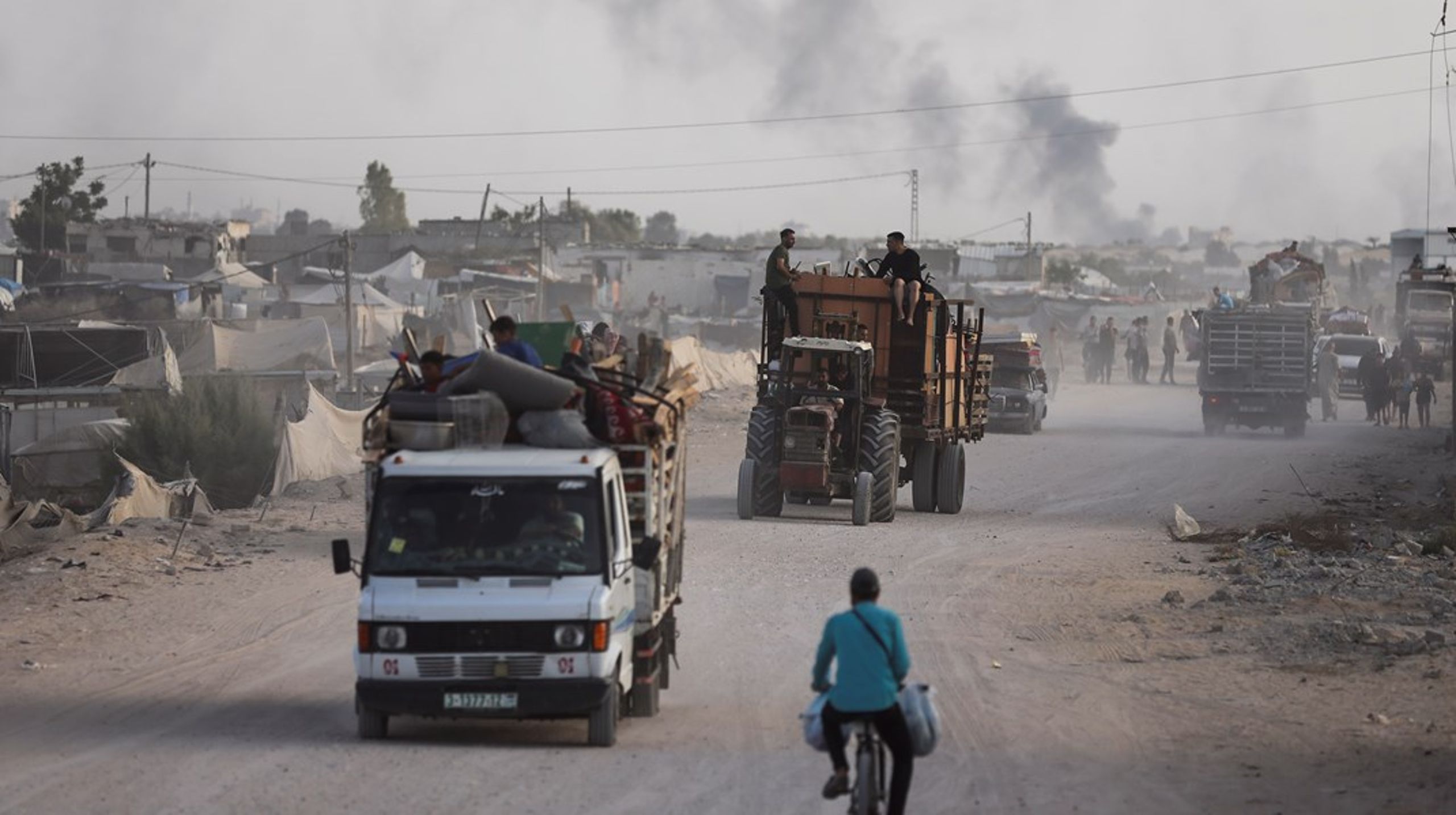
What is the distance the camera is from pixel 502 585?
11.2m

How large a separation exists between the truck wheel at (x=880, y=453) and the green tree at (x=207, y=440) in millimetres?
14283

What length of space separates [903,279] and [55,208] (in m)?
84.0

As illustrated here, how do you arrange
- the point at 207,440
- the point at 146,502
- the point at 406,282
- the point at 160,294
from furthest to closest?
the point at 406,282 < the point at 160,294 < the point at 207,440 < the point at 146,502

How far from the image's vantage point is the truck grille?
11.0 metres

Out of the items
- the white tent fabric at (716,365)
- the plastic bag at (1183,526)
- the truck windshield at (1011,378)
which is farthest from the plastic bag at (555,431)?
the white tent fabric at (716,365)

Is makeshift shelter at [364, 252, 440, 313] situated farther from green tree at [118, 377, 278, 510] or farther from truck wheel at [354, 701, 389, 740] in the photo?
truck wheel at [354, 701, 389, 740]

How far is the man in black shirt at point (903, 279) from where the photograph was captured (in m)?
24.5

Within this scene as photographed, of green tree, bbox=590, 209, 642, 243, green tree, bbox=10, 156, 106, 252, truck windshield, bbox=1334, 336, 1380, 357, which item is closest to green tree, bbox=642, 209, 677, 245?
green tree, bbox=590, 209, 642, 243

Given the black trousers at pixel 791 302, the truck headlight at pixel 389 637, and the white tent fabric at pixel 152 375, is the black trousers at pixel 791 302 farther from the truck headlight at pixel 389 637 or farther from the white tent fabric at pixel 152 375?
the white tent fabric at pixel 152 375

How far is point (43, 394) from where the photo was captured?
3991cm

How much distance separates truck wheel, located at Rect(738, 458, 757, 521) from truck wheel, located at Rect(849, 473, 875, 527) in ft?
4.52

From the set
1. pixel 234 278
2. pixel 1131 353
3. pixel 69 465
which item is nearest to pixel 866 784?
pixel 69 465

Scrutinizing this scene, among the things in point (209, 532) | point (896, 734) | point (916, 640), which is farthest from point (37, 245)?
point (896, 734)

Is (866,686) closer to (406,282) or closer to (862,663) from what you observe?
(862,663)
